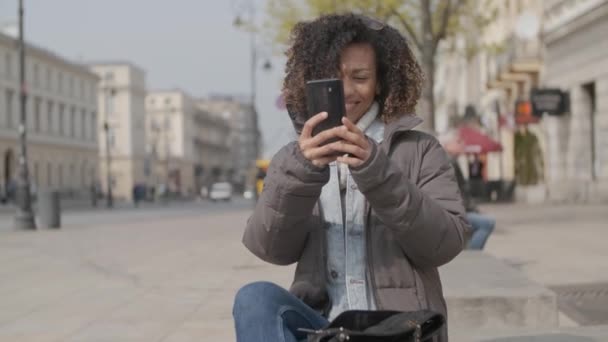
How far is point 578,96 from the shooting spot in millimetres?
24469

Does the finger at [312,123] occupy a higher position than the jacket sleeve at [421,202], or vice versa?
the finger at [312,123]

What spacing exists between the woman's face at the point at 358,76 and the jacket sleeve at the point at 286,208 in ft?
0.91

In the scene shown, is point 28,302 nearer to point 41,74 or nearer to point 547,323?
point 547,323

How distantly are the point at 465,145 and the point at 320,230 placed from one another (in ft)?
80.0

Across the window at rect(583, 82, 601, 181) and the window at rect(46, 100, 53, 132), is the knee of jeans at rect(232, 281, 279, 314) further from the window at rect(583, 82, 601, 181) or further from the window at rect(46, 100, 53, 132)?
the window at rect(46, 100, 53, 132)

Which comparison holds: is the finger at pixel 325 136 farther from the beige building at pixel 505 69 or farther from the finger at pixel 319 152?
the beige building at pixel 505 69

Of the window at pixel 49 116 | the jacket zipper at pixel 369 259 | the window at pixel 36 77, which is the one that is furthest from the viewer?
the window at pixel 49 116

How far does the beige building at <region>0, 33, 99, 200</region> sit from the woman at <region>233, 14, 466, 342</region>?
201 ft

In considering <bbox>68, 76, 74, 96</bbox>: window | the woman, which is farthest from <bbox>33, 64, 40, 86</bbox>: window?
the woman

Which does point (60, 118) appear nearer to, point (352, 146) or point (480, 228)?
point (480, 228)

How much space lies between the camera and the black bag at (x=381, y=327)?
219 centimetres

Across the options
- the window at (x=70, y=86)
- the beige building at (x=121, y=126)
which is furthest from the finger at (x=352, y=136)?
the beige building at (x=121, y=126)

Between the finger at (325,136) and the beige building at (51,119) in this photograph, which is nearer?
the finger at (325,136)

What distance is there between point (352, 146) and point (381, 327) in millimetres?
462
